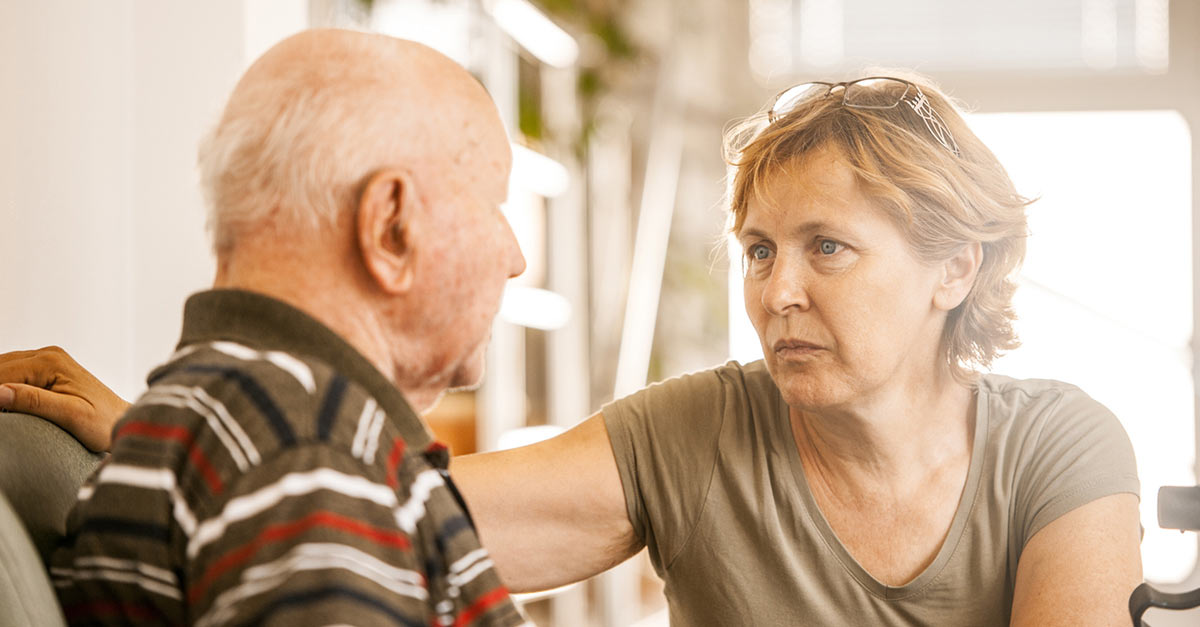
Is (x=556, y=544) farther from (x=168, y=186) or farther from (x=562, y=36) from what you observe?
(x=562, y=36)

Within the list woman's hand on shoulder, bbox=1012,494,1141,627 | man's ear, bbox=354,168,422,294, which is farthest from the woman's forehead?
man's ear, bbox=354,168,422,294

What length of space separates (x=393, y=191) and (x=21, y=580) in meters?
0.37

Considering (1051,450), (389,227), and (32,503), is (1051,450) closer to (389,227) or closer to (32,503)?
(389,227)

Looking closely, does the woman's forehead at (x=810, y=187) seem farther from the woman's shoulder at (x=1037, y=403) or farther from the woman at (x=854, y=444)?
the woman's shoulder at (x=1037, y=403)

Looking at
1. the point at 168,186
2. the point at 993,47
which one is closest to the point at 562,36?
the point at 993,47

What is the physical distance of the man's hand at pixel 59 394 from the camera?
1.01 metres

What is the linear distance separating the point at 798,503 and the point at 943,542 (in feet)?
0.63

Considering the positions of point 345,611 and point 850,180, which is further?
point 850,180

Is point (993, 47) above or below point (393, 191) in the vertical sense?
above

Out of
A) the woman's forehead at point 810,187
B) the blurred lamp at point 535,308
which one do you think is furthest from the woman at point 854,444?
the blurred lamp at point 535,308

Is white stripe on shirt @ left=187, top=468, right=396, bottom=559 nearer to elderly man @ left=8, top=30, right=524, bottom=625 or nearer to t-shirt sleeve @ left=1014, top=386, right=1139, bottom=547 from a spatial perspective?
elderly man @ left=8, top=30, right=524, bottom=625

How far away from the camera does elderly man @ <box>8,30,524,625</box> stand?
65 centimetres

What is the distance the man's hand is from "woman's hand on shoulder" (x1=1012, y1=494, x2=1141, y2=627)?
1.04 meters

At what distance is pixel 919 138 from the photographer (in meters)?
1.44
